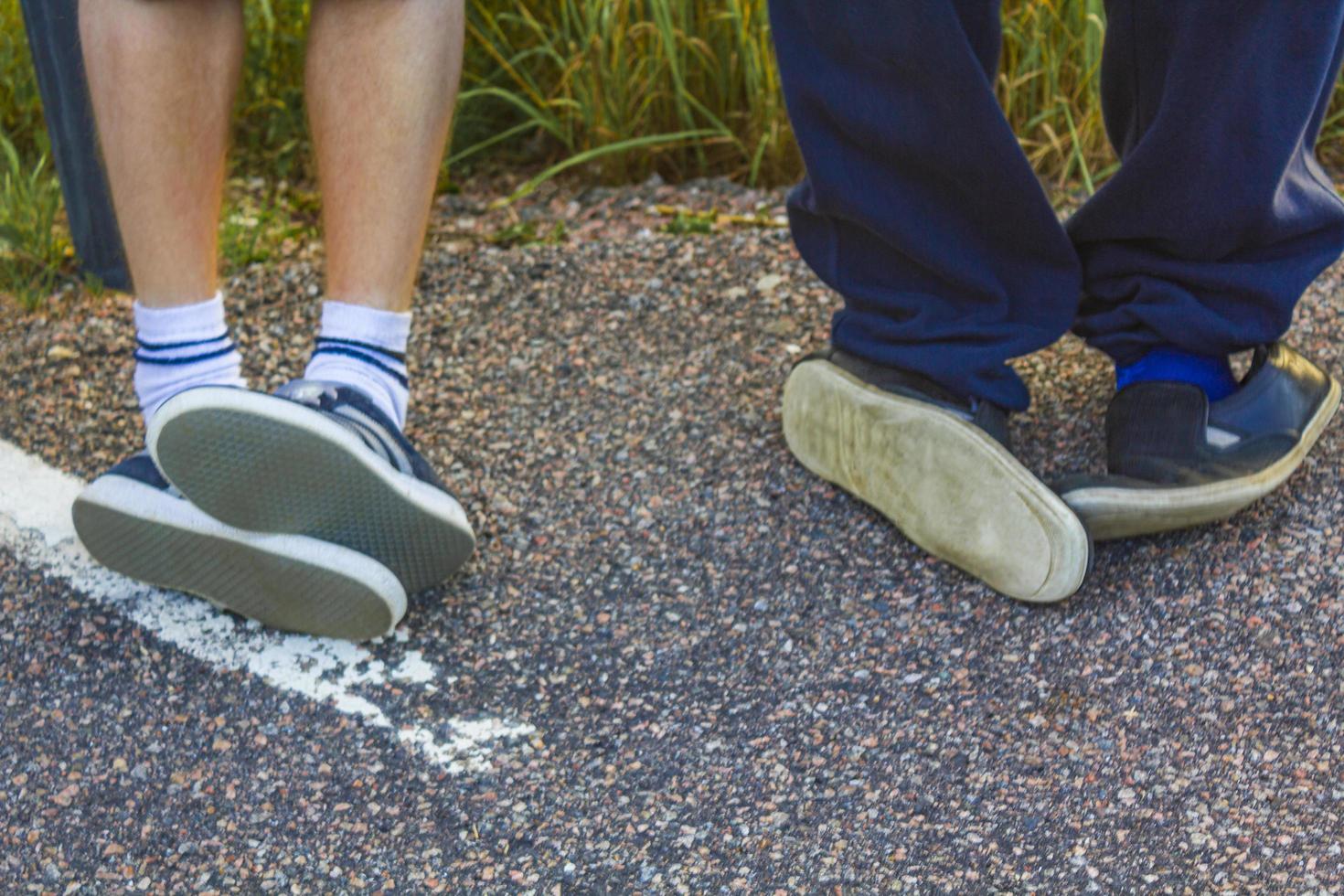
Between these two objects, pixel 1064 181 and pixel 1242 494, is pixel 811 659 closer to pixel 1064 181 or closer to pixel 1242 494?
pixel 1242 494

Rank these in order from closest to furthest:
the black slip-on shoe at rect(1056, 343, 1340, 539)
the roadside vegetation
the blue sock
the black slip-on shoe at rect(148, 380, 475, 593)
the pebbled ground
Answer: the pebbled ground
the black slip-on shoe at rect(148, 380, 475, 593)
the black slip-on shoe at rect(1056, 343, 1340, 539)
the blue sock
the roadside vegetation

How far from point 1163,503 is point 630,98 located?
176 centimetres

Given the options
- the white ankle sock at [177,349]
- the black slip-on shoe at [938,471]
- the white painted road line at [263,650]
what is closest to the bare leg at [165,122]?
the white ankle sock at [177,349]

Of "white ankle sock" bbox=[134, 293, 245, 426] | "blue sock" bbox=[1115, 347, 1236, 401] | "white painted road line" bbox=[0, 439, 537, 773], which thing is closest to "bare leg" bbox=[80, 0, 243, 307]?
"white ankle sock" bbox=[134, 293, 245, 426]

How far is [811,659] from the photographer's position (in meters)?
1.83

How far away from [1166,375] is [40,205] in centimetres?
210

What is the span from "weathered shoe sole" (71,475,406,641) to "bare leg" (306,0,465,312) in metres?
0.35

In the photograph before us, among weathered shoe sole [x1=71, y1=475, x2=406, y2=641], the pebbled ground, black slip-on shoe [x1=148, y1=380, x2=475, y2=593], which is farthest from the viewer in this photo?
weathered shoe sole [x1=71, y1=475, x2=406, y2=641]

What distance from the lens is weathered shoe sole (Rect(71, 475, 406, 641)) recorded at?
1.75 m

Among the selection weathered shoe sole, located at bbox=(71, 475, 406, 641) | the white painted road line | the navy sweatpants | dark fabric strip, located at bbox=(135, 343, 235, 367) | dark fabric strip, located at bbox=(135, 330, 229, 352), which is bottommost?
the white painted road line

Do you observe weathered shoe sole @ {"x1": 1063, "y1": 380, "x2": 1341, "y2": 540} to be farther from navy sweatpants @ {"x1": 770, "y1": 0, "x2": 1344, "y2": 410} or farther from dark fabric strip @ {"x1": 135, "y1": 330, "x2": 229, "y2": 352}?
dark fabric strip @ {"x1": 135, "y1": 330, "x2": 229, "y2": 352}

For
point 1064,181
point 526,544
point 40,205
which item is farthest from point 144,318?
point 1064,181

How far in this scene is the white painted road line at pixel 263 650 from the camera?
1713mm

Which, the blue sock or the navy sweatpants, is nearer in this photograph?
the navy sweatpants
